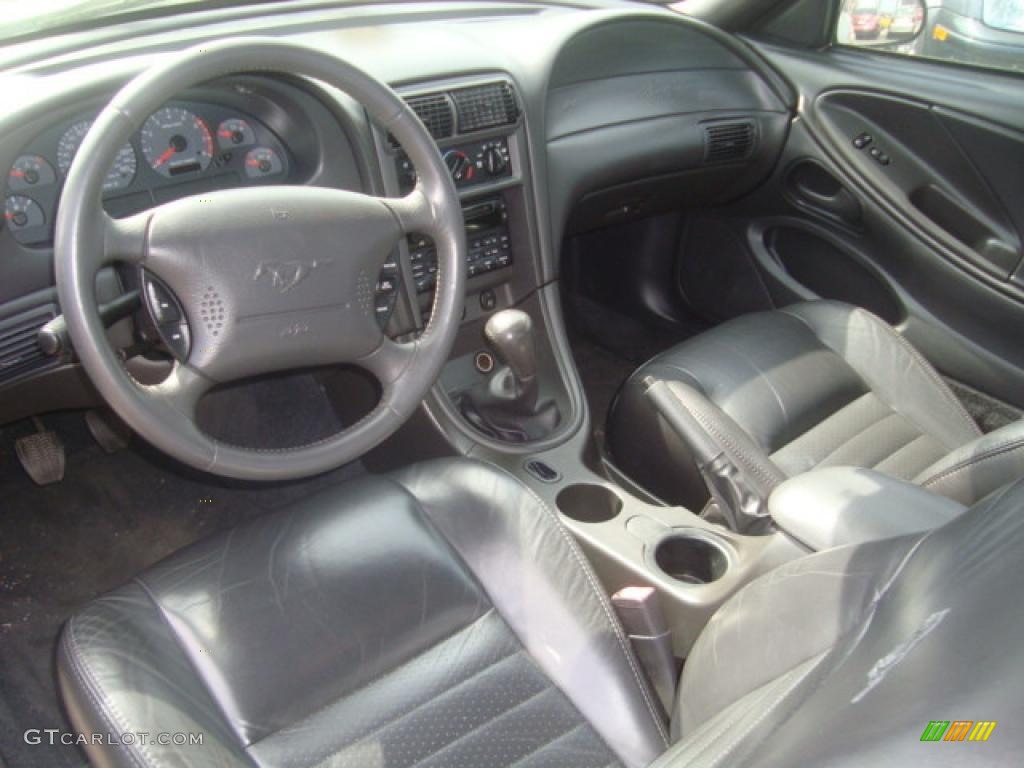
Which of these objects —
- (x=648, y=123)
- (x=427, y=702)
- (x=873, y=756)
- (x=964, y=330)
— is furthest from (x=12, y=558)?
(x=964, y=330)

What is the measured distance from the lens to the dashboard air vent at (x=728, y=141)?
89.5 inches

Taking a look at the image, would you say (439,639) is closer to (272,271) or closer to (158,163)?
(272,271)

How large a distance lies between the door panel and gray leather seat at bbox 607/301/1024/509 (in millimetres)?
372

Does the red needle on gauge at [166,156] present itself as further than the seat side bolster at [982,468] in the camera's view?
Yes

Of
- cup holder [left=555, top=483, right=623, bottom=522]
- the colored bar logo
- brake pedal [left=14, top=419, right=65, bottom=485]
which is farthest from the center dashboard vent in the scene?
the colored bar logo

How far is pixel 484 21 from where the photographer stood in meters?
2.01

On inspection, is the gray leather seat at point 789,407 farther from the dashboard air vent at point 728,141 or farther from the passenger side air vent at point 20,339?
the passenger side air vent at point 20,339

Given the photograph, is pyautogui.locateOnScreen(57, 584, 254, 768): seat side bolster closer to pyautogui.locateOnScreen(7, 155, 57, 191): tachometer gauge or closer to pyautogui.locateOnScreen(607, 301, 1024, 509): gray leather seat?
pyautogui.locateOnScreen(7, 155, 57, 191): tachometer gauge

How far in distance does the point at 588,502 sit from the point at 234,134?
0.81 metres

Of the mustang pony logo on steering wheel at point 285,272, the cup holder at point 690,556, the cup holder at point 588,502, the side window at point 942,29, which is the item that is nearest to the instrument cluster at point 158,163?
the mustang pony logo on steering wheel at point 285,272

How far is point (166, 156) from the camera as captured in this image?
1446 millimetres

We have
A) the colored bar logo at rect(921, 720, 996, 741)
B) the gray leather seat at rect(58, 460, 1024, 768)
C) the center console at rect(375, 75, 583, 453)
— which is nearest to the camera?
the colored bar logo at rect(921, 720, 996, 741)

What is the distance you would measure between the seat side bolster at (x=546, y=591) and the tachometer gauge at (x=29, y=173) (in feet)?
2.04

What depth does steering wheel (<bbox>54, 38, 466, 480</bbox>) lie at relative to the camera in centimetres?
110
